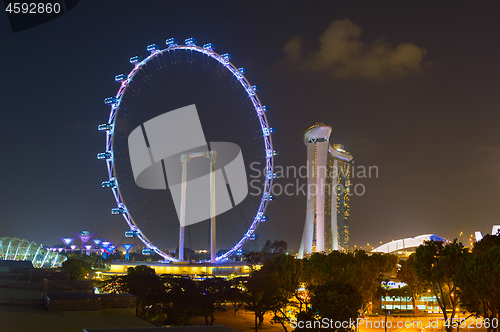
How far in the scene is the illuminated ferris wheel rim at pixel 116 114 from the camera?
4291 centimetres

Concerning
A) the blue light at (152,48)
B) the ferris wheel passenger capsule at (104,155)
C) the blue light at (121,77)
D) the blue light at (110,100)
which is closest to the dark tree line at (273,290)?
the ferris wheel passenger capsule at (104,155)

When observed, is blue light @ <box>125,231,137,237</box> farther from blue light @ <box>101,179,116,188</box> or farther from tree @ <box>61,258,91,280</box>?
tree @ <box>61,258,91,280</box>

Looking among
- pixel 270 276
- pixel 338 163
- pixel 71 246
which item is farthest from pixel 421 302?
pixel 71 246

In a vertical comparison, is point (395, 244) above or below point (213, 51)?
below

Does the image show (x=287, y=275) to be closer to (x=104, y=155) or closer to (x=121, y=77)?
(x=104, y=155)

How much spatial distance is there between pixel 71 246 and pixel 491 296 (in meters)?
148

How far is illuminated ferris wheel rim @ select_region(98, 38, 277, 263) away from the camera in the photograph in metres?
42.9

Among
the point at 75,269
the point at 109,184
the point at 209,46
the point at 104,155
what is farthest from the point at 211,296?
the point at 75,269

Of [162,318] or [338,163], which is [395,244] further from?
[162,318]

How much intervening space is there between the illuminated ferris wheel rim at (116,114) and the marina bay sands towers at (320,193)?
43.7 metres

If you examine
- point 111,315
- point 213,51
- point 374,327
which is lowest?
point 374,327

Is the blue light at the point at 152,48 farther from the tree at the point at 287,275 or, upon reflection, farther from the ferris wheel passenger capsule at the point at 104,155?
the tree at the point at 287,275

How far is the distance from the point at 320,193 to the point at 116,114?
2478 inches

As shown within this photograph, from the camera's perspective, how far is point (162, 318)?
117 feet
